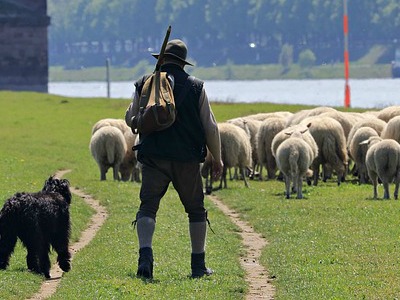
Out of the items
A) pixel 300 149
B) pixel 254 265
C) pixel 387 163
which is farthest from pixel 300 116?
pixel 254 265

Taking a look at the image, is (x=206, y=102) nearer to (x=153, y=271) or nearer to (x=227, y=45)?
(x=153, y=271)

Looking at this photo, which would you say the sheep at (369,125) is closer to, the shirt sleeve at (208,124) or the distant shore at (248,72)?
the shirt sleeve at (208,124)

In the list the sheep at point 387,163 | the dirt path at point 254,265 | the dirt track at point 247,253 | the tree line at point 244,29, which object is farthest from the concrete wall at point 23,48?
the dirt path at point 254,265

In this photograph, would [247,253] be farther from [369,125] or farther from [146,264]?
[369,125]

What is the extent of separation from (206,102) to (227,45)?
15411 cm

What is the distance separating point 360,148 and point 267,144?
10.4 ft

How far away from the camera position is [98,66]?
189 m

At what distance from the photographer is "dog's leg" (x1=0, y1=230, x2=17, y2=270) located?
44.1 feet

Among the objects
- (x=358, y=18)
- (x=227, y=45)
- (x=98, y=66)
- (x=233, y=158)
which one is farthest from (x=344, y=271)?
(x=98, y=66)

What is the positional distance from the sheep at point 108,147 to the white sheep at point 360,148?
4.86 metres

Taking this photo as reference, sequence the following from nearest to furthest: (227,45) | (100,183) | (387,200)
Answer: (387,200), (100,183), (227,45)

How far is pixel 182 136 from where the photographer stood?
1315 cm

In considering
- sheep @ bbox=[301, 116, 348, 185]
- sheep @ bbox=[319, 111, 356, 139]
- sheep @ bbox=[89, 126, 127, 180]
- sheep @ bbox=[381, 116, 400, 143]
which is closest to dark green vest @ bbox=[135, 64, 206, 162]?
sheep @ bbox=[301, 116, 348, 185]

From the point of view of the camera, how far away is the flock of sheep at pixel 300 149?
23134 mm
